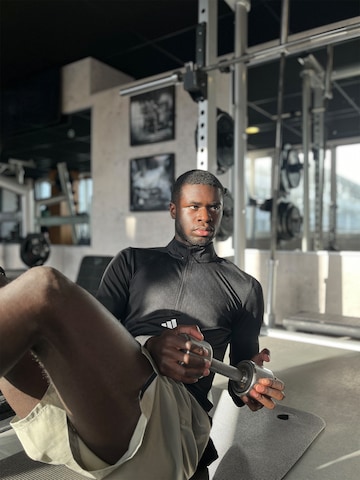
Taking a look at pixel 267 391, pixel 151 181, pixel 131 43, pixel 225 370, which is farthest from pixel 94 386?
pixel 131 43

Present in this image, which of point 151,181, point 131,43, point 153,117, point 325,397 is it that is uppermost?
point 131,43

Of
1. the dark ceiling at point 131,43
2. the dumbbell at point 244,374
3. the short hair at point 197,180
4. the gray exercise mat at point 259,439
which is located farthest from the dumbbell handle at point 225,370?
the dark ceiling at point 131,43

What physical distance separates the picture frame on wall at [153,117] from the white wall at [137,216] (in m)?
0.06

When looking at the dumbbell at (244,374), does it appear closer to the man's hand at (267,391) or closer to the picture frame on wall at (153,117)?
the man's hand at (267,391)

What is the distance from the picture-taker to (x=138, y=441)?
795 mm

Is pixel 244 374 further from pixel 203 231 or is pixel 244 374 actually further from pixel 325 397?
pixel 325 397

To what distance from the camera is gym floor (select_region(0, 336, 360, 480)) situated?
1.11 metres

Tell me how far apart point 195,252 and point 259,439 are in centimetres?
64

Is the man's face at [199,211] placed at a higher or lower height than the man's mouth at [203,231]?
higher

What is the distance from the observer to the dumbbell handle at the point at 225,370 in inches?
32.9

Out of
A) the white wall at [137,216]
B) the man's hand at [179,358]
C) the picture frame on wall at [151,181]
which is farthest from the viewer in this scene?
the picture frame on wall at [151,181]

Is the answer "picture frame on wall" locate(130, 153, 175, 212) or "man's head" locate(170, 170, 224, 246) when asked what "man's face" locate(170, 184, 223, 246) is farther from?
"picture frame on wall" locate(130, 153, 175, 212)

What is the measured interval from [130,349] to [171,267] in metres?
0.38

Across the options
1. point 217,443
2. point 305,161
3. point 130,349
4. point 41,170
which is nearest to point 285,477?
point 217,443
